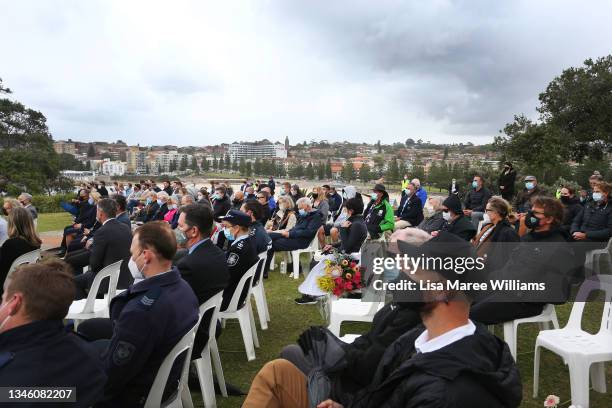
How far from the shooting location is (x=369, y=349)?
8.25ft


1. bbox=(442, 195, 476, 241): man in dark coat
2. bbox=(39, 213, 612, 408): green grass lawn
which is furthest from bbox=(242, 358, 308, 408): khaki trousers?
bbox=(442, 195, 476, 241): man in dark coat

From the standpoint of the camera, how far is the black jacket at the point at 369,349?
245cm

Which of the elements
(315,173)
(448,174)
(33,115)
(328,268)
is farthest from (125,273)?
(315,173)

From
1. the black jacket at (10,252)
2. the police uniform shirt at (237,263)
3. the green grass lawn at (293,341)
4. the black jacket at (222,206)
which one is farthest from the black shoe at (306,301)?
the black jacket at (222,206)

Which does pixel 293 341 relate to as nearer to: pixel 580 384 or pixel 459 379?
pixel 580 384

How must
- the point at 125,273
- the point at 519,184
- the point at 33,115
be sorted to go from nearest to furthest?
the point at 125,273, the point at 519,184, the point at 33,115

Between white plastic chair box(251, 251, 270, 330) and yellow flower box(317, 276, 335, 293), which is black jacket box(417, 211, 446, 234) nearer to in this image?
yellow flower box(317, 276, 335, 293)

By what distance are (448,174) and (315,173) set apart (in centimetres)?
6401

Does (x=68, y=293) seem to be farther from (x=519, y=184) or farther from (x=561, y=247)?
(x=519, y=184)

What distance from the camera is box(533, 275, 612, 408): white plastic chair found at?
3.17m

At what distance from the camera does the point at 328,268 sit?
4.73m

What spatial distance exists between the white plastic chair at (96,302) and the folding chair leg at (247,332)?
4.23ft

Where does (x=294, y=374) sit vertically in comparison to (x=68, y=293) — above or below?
below

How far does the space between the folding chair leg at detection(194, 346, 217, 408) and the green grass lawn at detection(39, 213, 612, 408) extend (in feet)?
0.82
